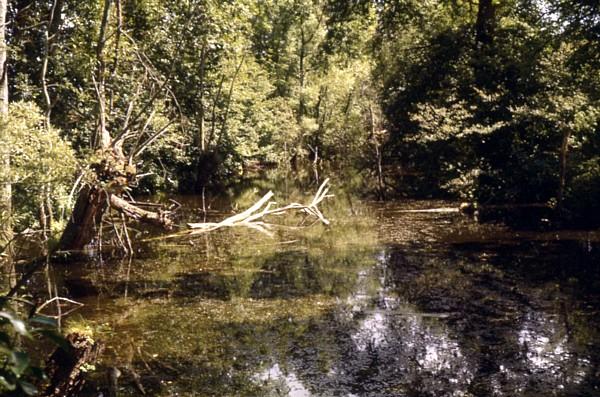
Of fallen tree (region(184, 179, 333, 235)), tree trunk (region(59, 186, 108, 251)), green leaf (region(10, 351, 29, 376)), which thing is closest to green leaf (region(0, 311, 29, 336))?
green leaf (region(10, 351, 29, 376))

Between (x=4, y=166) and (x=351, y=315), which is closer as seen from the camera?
(x=4, y=166)

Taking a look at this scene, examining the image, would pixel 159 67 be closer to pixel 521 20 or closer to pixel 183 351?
pixel 521 20

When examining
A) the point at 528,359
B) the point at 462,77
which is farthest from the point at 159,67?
the point at 528,359

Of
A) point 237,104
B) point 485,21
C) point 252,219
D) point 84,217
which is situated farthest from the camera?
point 237,104

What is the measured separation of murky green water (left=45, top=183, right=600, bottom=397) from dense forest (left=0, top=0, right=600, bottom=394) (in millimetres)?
1978

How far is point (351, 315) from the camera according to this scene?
8797mm

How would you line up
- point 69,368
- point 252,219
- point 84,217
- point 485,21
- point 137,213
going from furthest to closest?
point 485,21 < point 252,219 < point 137,213 < point 84,217 < point 69,368

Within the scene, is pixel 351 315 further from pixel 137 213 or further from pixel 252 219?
pixel 252 219

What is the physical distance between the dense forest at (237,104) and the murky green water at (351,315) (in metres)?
1.98

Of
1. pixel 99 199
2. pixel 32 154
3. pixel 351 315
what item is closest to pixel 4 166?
pixel 32 154

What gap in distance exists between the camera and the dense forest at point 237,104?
11766 mm

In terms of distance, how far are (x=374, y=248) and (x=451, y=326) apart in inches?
215

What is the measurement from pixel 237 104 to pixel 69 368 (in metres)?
22.9

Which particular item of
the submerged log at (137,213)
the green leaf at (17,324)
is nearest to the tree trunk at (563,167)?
the submerged log at (137,213)
